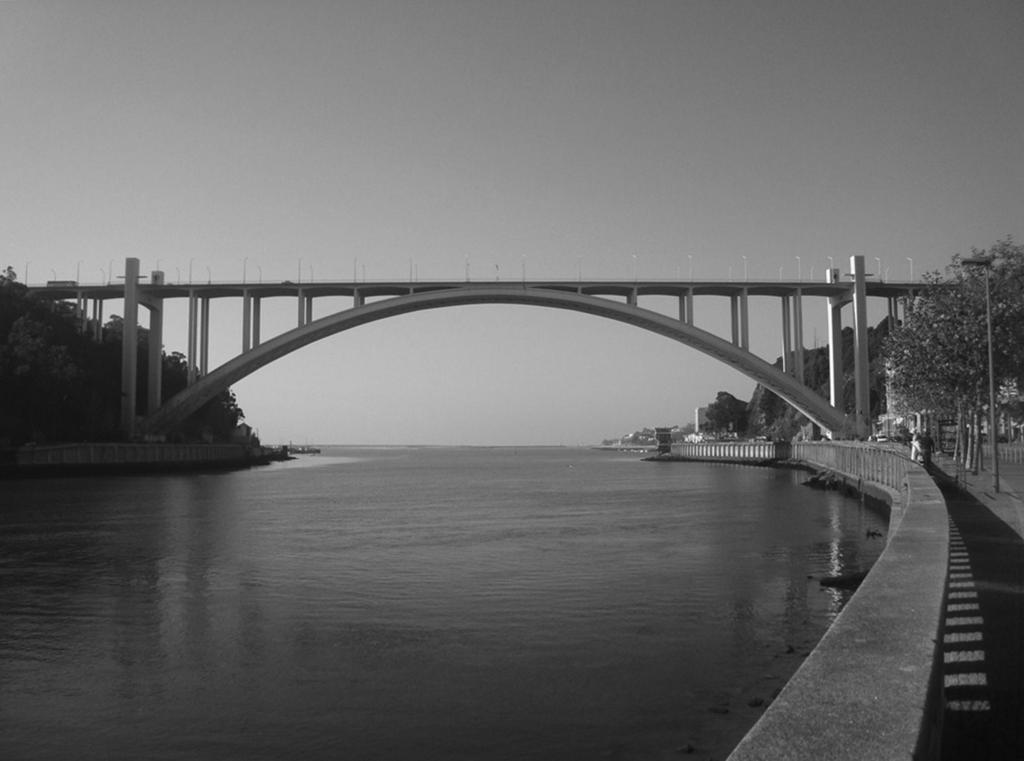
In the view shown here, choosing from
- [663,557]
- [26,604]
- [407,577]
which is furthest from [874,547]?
[26,604]

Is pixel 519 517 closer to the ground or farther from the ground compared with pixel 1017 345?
closer to the ground

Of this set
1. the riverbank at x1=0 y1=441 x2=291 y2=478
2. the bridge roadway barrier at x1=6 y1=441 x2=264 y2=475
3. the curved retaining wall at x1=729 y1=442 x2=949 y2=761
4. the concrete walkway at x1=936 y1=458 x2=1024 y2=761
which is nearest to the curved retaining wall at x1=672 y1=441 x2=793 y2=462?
the riverbank at x1=0 y1=441 x2=291 y2=478

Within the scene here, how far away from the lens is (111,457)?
62219 millimetres

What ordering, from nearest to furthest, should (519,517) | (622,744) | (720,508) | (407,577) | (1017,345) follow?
(622,744)
(407,577)
(1017,345)
(519,517)
(720,508)

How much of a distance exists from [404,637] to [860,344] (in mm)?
57391

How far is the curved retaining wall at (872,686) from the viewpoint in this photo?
9.55ft

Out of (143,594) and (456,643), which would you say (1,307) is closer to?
(143,594)

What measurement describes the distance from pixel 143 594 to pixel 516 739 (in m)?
9.72

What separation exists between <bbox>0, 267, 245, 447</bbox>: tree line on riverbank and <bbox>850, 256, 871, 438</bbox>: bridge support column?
49.2 metres

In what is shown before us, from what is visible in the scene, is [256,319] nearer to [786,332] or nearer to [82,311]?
[82,311]

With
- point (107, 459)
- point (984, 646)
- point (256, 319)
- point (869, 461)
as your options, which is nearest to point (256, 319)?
point (256, 319)

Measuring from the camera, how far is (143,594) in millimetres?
15367

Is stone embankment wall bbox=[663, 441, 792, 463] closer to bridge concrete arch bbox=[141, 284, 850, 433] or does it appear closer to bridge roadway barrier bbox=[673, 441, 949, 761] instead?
bridge concrete arch bbox=[141, 284, 850, 433]

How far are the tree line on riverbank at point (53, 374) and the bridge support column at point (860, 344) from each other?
49204 mm
